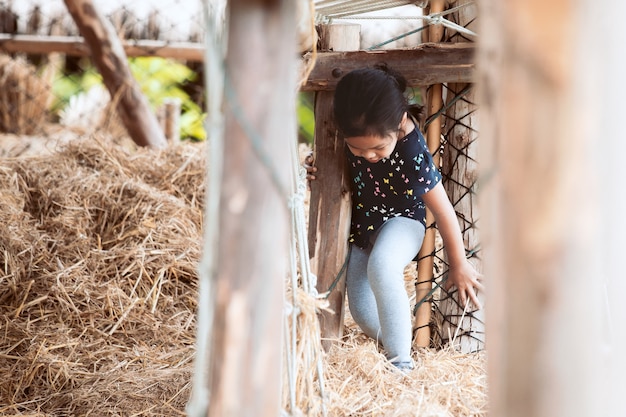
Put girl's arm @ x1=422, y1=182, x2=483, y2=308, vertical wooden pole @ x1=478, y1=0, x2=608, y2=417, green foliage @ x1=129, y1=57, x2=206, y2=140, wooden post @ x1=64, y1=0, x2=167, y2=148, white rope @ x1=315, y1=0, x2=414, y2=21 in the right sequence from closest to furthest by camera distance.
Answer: vertical wooden pole @ x1=478, y1=0, x2=608, y2=417
white rope @ x1=315, y1=0, x2=414, y2=21
girl's arm @ x1=422, y1=182, x2=483, y2=308
wooden post @ x1=64, y1=0, x2=167, y2=148
green foliage @ x1=129, y1=57, x2=206, y2=140

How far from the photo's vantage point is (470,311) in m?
2.32

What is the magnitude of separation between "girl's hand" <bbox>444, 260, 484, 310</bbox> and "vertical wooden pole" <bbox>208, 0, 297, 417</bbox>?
112 cm

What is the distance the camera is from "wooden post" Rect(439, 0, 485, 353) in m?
2.27

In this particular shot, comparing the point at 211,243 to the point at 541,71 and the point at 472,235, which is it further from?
the point at 472,235

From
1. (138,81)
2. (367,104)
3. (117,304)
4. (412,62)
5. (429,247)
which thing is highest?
(138,81)

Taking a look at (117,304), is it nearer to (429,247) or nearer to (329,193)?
(329,193)

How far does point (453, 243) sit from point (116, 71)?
2273 mm

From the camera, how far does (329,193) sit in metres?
2.23

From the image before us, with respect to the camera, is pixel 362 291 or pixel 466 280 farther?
pixel 362 291

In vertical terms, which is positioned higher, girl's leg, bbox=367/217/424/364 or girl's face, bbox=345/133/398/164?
girl's face, bbox=345/133/398/164

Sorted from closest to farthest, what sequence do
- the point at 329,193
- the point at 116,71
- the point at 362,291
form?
the point at 329,193, the point at 362,291, the point at 116,71

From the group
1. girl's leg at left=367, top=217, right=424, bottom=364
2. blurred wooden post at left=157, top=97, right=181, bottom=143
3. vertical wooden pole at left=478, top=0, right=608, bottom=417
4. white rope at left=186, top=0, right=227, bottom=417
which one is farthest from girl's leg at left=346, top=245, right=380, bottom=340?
blurred wooden post at left=157, top=97, right=181, bottom=143

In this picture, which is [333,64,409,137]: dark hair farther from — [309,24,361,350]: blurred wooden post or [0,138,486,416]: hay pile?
[0,138,486,416]: hay pile

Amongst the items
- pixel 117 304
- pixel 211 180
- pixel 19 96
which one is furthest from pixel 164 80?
pixel 211 180
